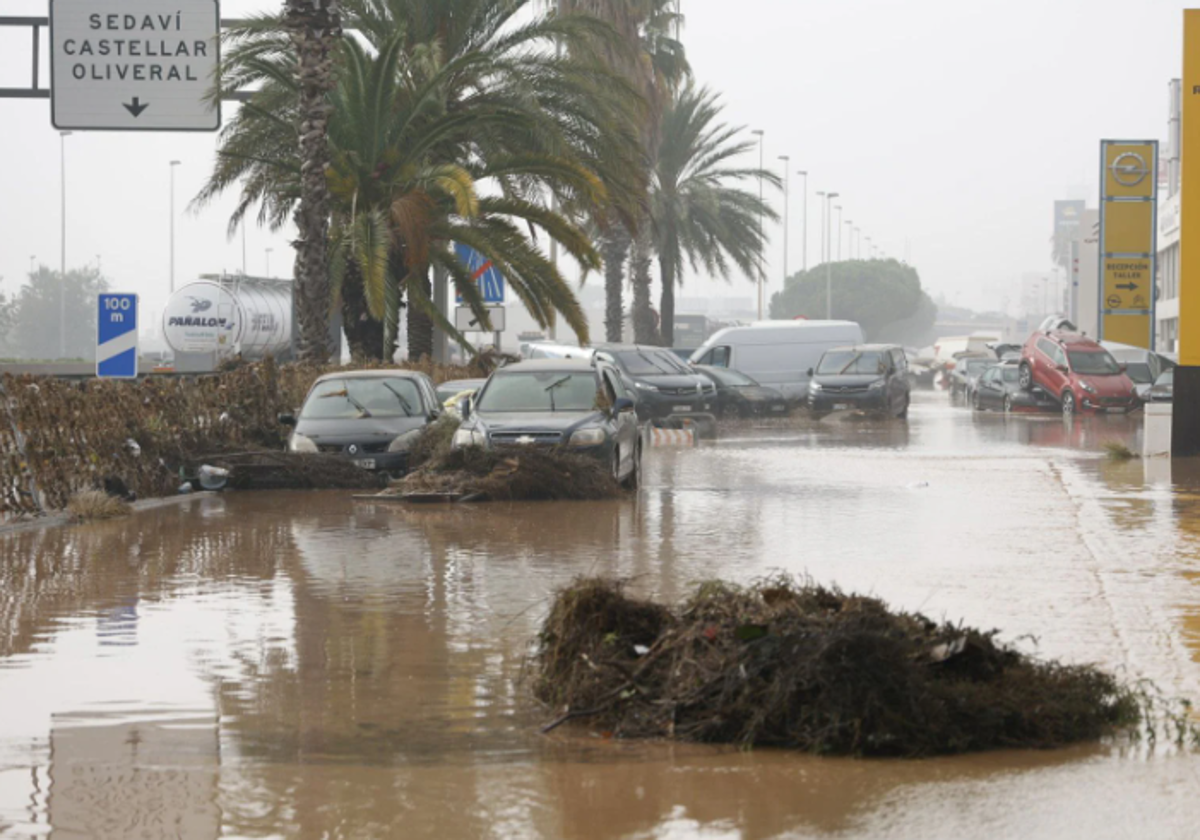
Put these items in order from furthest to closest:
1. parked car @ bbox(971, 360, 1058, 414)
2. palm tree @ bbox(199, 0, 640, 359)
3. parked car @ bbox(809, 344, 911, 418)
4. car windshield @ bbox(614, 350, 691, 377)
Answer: parked car @ bbox(971, 360, 1058, 414), parked car @ bbox(809, 344, 911, 418), car windshield @ bbox(614, 350, 691, 377), palm tree @ bbox(199, 0, 640, 359)

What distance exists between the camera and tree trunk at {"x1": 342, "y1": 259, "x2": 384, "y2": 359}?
29.2m

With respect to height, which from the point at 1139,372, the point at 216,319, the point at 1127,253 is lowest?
the point at 1139,372

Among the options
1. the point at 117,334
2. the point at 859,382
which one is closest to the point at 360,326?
the point at 117,334

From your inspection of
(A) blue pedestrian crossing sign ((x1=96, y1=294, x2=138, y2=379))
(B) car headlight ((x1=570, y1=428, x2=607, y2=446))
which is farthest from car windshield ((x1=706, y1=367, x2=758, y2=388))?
(B) car headlight ((x1=570, y1=428, x2=607, y2=446))

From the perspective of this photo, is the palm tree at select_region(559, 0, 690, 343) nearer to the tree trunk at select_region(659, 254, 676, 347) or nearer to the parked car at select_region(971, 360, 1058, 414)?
the tree trunk at select_region(659, 254, 676, 347)

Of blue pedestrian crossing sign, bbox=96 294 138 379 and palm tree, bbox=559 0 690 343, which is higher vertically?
palm tree, bbox=559 0 690 343

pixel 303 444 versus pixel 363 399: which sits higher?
pixel 363 399

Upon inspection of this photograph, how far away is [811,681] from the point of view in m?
6.61

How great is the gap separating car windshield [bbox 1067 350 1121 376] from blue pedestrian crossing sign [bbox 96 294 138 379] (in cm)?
2784

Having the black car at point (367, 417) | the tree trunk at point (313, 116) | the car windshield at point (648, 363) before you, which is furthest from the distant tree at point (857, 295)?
the black car at point (367, 417)

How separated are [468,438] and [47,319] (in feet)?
424

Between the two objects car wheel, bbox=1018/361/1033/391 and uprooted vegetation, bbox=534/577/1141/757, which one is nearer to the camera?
uprooted vegetation, bbox=534/577/1141/757

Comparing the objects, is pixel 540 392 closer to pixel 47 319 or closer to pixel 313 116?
pixel 313 116

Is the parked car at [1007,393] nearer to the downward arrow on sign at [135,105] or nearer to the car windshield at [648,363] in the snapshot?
the car windshield at [648,363]
